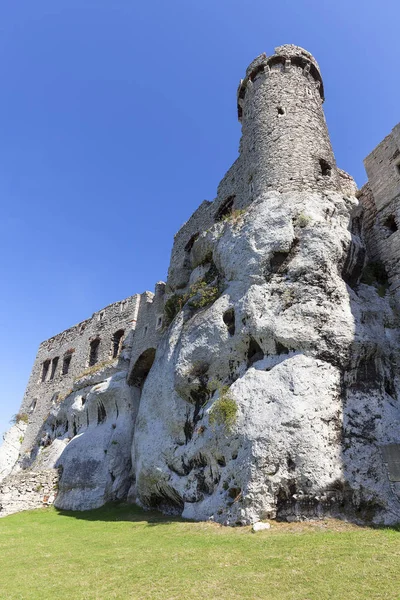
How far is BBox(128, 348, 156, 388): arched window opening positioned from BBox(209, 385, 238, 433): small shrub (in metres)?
9.82

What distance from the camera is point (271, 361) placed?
11031 mm

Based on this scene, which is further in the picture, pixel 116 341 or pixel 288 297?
pixel 116 341

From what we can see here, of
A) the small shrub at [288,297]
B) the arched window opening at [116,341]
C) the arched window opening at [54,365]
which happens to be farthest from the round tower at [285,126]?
the arched window opening at [54,365]

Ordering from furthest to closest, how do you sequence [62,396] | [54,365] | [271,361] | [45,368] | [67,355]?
[45,368] < [54,365] < [67,355] < [62,396] < [271,361]

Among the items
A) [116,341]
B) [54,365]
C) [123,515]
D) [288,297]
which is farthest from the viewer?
[54,365]

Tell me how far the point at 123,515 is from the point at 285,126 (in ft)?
56.6

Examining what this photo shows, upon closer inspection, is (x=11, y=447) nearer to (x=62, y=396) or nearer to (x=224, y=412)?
(x=62, y=396)

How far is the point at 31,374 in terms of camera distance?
32.1 m

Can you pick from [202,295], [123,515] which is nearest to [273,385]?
[202,295]

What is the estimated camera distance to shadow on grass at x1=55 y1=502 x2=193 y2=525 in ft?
37.6

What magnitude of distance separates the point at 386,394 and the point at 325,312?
8.99ft

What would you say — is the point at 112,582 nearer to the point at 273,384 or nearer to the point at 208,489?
the point at 208,489

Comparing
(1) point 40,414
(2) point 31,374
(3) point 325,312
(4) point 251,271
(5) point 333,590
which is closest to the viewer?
(5) point 333,590

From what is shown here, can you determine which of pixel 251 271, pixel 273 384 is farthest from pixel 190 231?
pixel 273 384
